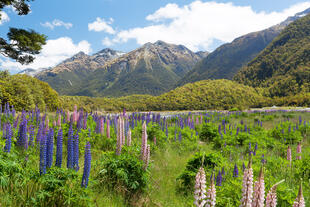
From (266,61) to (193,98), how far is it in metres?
57.4

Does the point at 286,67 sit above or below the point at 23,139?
above

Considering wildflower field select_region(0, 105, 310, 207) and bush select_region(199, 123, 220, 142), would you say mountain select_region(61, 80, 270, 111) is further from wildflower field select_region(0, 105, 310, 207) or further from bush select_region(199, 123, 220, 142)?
wildflower field select_region(0, 105, 310, 207)

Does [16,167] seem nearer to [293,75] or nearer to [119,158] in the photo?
[119,158]

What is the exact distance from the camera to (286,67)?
7369cm

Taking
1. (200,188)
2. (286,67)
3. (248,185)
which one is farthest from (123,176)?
(286,67)

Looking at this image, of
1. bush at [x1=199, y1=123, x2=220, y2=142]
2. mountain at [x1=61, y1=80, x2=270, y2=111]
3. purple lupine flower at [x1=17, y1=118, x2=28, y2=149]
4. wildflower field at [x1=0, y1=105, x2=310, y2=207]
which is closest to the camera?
wildflower field at [x1=0, y1=105, x2=310, y2=207]

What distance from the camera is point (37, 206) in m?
2.81

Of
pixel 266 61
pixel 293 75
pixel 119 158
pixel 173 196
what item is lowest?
pixel 173 196

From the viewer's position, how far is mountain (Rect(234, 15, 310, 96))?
2298 inches

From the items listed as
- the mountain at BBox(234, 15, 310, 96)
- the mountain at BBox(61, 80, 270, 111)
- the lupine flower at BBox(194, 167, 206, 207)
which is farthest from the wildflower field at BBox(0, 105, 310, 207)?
the mountain at BBox(234, 15, 310, 96)

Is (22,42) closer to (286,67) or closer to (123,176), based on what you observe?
(123,176)

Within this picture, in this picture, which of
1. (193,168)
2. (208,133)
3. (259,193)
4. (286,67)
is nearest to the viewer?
(259,193)

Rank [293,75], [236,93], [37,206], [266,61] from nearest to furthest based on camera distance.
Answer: [37,206], [236,93], [293,75], [266,61]

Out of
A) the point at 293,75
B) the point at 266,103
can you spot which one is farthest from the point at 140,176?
the point at 293,75
